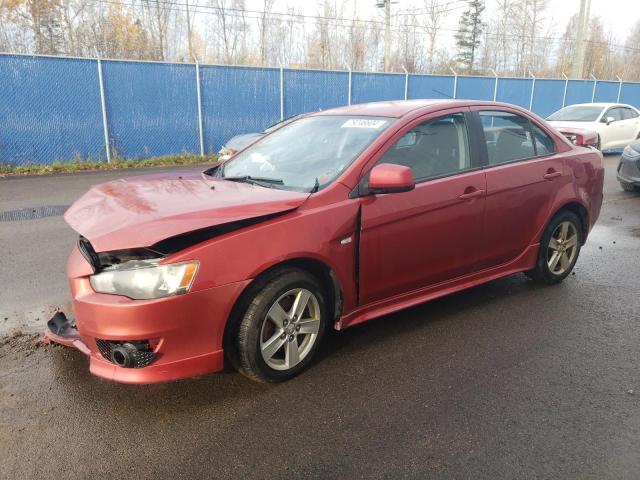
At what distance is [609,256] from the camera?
19.2 feet

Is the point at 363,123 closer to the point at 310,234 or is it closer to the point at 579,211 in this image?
the point at 310,234

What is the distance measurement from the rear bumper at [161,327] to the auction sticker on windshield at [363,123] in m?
1.62

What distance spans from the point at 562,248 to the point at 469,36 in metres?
53.0

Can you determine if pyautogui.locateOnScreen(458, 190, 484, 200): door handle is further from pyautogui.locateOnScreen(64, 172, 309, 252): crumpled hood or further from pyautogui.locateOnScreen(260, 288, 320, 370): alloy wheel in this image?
pyautogui.locateOnScreen(260, 288, 320, 370): alloy wheel

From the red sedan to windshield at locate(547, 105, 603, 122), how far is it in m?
11.5

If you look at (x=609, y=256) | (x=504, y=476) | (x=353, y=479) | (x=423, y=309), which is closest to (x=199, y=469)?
(x=353, y=479)

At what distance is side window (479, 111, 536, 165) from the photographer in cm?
423

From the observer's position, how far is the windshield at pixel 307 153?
138 inches

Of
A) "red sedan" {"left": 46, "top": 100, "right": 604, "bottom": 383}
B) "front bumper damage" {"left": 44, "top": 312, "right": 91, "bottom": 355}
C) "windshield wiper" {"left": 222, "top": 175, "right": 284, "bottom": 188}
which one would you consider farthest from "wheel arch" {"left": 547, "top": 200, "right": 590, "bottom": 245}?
"front bumper damage" {"left": 44, "top": 312, "right": 91, "bottom": 355}

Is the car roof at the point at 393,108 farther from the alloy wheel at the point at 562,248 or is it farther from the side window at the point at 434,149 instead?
the alloy wheel at the point at 562,248

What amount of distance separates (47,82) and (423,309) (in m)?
12.1

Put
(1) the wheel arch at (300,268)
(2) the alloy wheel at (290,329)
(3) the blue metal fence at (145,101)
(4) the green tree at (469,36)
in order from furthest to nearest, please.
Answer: (4) the green tree at (469,36) → (3) the blue metal fence at (145,101) → (2) the alloy wheel at (290,329) → (1) the wheel arch at (300,268)

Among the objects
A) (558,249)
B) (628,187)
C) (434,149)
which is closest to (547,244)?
(558,249)

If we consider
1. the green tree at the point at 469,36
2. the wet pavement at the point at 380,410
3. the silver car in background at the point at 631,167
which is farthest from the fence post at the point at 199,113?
the green tree at the point at 469,36
